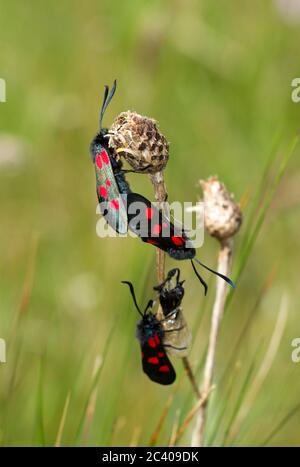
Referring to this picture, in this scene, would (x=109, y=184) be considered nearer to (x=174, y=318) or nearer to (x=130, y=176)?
(x=174, y=318)

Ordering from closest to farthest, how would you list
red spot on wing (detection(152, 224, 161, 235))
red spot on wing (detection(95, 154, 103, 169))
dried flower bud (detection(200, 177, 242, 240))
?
red spot on wing (detection(152, 224, 161, 235)) → red spot on wing (detection(95, 154, 103, 169)) → dried flower bud (detection(200, 177, 242, 240))

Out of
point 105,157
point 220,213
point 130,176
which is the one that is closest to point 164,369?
point 220,213

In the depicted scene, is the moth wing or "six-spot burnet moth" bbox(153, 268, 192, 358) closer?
the moth wing

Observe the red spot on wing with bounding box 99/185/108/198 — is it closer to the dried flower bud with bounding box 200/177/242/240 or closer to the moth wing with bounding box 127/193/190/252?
the moth wing with bounding box 127/193/190/252

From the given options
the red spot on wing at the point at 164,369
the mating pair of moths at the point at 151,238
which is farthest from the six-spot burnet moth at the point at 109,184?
the red spot on wing at the point at 164,369

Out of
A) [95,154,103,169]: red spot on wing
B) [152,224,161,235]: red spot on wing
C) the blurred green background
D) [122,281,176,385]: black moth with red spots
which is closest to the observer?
[152,224,161,235]: red spot on wing

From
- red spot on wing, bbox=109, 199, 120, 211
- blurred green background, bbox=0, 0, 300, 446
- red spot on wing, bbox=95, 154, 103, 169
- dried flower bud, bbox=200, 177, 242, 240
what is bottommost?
blurred green background, bbox=0, 0, 300, 446

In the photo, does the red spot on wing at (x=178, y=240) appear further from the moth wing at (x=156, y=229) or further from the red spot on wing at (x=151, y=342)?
the red spot on wing at (x=151, y=342)

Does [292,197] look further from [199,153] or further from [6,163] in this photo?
[6,163]

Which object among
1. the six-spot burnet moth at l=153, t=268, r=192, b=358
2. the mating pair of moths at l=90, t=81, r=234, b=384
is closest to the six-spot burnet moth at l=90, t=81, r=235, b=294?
the mating pair of moths at l=90, t=81, r=234, b=384

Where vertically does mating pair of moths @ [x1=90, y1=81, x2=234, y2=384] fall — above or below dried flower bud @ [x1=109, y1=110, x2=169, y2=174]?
below
